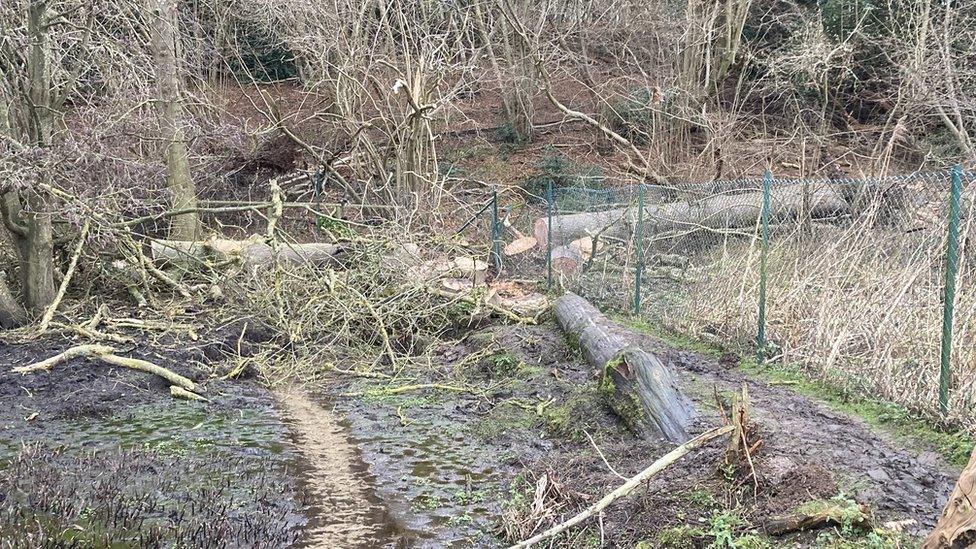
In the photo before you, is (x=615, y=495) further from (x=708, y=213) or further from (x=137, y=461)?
(x=708, y=213)

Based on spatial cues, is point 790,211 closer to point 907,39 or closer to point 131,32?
point 131,32

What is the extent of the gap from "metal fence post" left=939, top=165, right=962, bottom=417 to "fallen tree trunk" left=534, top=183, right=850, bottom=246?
1563 millimetres

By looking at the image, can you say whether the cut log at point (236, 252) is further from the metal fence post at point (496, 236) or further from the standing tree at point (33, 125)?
the metal fence post at point (496, 236)

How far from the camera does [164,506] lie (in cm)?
471

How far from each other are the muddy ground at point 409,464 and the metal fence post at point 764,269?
34 centimetres

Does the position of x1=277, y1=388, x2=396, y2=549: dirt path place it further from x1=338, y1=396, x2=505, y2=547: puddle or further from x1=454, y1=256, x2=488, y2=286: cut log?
x1=454, y1=256, x2=488, y2=286: cut log

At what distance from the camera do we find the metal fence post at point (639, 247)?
8570mm

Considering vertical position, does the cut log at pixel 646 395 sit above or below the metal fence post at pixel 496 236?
below

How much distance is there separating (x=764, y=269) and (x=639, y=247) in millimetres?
2254

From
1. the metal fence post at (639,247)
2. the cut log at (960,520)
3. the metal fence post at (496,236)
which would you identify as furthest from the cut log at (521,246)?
the cut log at (960,520)

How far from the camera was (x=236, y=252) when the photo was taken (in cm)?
988

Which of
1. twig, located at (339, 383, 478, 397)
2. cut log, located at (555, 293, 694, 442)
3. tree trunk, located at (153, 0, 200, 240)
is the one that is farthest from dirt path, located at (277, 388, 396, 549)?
tree trunk, located at (153, 0, 200, 240)

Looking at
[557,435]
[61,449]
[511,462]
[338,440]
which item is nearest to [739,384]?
[557,435]

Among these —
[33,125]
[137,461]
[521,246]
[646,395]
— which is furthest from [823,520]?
[33,125]
